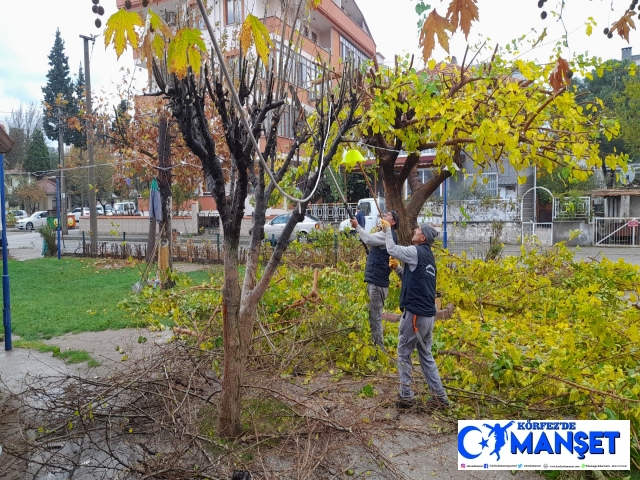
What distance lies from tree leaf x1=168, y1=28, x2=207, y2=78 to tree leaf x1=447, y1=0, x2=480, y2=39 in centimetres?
147

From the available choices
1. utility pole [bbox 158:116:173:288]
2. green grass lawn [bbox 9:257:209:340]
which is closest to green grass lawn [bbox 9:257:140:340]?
green grass lawn [bbox 9:257:209:340]

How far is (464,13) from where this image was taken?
2980mm

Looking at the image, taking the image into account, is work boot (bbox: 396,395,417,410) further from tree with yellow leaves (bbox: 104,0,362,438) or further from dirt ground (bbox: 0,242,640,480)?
tree with yellow leaves (bbox: 104,0,362,438)

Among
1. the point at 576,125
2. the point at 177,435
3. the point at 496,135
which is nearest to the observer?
the point at 177,435

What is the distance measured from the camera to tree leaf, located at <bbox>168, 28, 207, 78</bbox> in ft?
8.21

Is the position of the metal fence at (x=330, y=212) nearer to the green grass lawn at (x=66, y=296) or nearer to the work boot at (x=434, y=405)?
the green grass lawn at (x=66, y=296)

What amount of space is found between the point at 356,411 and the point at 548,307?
4.43 meters

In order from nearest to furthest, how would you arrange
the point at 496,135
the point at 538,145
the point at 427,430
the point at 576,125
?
the point at 427,430
the point at 496,135
the point at 538,145
the point at 576,125

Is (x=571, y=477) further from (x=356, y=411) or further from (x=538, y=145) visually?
(x=538, y=145)

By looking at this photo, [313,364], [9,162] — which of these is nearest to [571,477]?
[313,364]

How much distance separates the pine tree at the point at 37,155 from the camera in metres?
53.6

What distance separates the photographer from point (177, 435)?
405 cm

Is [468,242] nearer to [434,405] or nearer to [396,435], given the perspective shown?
[434,405]

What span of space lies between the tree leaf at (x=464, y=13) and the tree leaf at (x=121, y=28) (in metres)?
1.75
